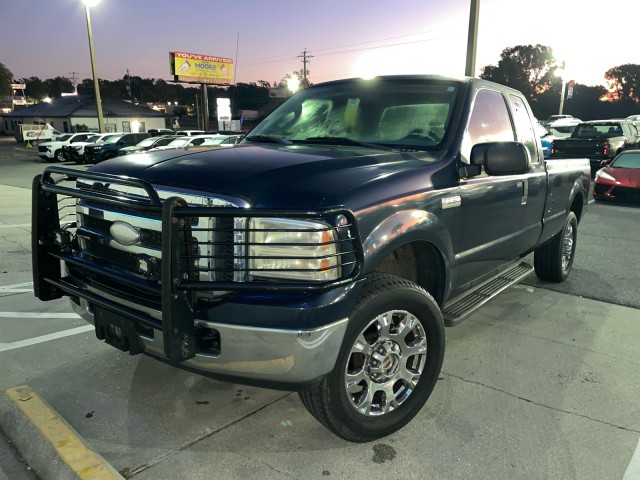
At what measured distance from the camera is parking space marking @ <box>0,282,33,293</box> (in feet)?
17.2

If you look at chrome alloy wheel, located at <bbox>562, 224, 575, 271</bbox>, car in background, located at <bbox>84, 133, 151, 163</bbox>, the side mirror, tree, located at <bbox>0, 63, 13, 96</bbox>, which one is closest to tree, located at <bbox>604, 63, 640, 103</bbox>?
car in background, located at <bbox>84, 133, 151, 163</bbox>

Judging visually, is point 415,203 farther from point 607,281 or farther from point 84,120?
point 84,120

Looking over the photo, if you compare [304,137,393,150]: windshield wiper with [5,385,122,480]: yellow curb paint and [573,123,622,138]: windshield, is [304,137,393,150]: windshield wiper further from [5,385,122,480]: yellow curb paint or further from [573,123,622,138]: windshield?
[573,123,622,138]: windshield

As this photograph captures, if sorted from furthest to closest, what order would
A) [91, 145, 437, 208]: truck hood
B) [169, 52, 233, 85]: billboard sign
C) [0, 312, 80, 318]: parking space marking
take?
[169, 52, 233, 85]: billboard sign < [0, 312, 80, 318]: parking space marking < [91, 145, 437, 208]: truck hood

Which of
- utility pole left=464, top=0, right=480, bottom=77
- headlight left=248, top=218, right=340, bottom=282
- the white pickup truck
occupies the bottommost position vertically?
the white pickup truck

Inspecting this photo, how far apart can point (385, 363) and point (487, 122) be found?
6.61ft

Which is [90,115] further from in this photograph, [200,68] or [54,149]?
[54,149]

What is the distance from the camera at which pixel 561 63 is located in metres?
39.4

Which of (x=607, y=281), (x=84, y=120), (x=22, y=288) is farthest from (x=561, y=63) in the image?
(x=84, y=120)

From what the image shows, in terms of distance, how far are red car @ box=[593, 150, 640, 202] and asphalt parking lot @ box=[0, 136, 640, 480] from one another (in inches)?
308

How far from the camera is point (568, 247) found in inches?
223

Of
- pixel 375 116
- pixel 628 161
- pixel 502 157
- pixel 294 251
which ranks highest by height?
pixel 375 116

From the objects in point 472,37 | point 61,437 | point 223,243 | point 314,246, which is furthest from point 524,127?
point 472,37

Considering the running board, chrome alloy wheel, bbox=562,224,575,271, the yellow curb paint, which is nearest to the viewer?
the yellow curb paint
